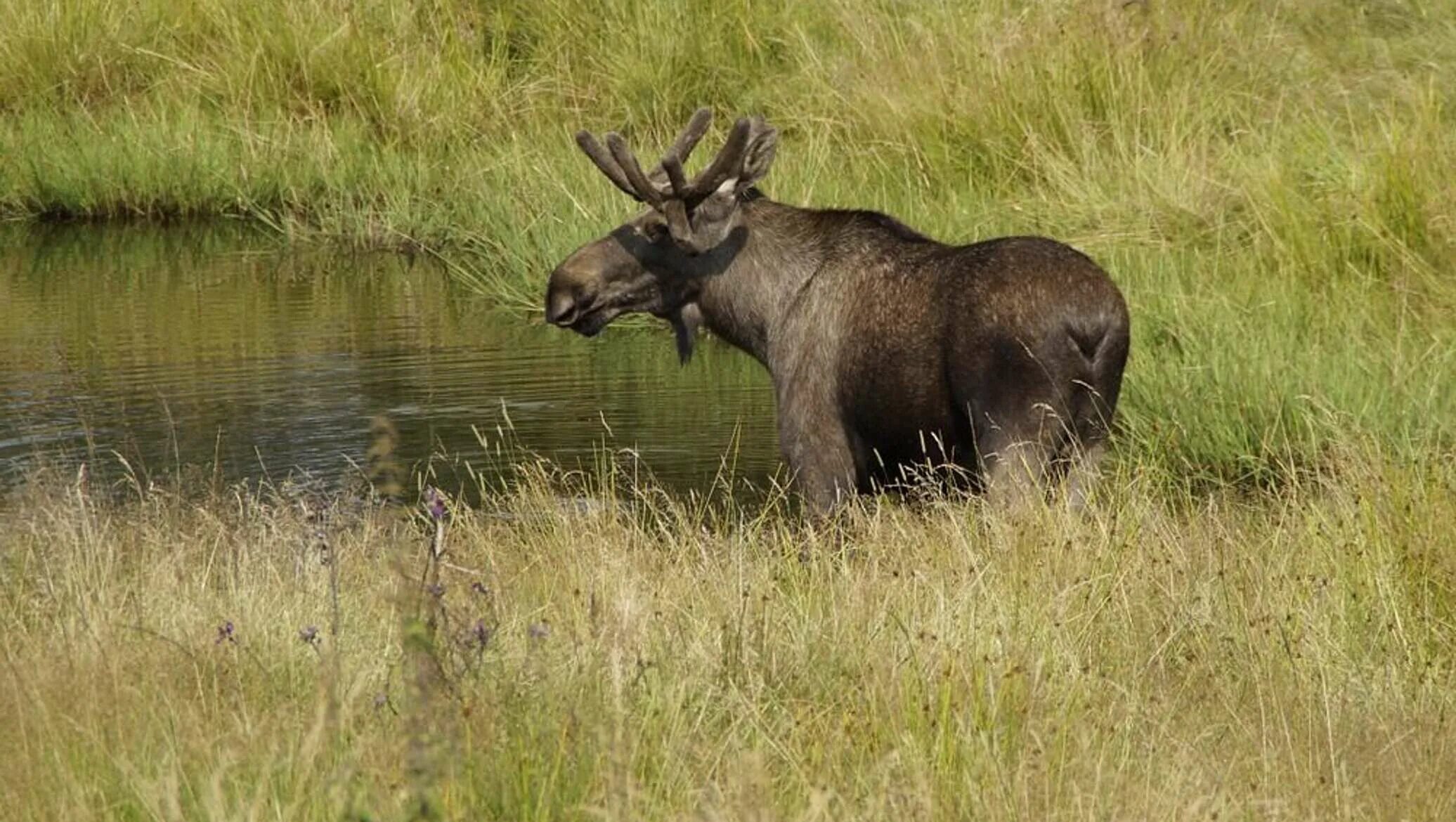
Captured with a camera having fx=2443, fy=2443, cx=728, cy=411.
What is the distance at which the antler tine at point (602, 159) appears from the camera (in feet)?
28.5

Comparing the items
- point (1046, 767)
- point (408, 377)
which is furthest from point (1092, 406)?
point (408, 377)

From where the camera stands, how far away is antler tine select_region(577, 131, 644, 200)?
867 cm

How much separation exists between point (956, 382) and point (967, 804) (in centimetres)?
327

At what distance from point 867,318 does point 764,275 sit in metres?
0.66

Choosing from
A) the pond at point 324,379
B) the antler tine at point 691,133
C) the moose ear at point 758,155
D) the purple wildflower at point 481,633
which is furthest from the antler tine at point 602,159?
the purple wildflower at point 481,633

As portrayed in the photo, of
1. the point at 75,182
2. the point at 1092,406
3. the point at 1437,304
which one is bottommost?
the point at 75,182

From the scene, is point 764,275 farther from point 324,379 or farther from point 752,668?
point 324,379

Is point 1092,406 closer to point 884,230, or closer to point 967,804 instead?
point 884,230

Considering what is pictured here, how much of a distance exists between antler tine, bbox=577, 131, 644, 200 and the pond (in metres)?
1.03

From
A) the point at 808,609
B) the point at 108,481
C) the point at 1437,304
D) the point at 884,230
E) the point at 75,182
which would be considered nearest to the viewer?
the point at 808,609

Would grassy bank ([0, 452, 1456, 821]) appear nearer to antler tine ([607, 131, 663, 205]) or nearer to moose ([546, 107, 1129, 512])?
moose ([546, 107, 1129, 512])

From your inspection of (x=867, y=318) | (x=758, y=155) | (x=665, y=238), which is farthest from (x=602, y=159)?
(x=867, y=318)

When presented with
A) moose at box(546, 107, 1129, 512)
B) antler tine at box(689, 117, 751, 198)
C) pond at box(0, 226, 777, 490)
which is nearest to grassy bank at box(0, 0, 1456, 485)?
pond at box(0, 226, 777, 490)

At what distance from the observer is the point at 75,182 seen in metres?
17.8
